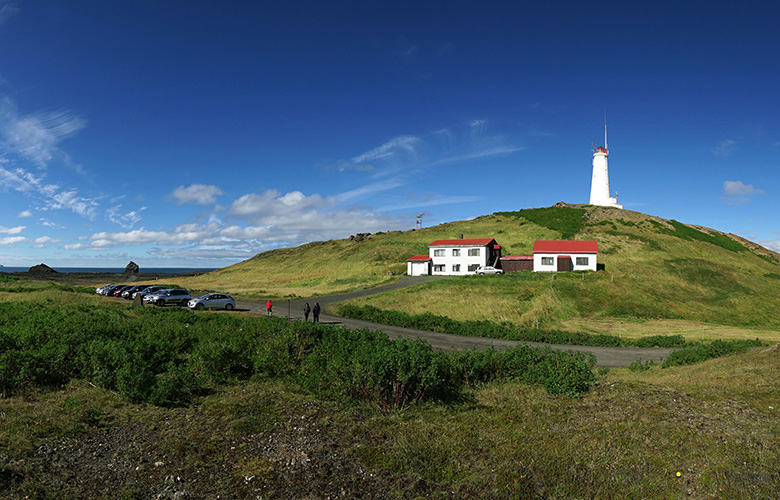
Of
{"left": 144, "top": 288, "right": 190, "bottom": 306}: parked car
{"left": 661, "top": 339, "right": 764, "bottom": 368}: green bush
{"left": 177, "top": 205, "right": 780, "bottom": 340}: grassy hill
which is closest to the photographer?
{"left": 661, "top": 339, "right": 764, "bottom": 368}: green bush

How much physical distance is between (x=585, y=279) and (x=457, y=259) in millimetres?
21788

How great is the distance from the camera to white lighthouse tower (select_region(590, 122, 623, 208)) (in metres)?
118

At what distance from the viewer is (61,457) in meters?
8.10

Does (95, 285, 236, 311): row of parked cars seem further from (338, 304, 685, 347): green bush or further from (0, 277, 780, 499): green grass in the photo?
(0, 277, 780, 499): green grass

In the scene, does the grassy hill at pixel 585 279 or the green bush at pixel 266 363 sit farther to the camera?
the grassy hill at pixel 585 279

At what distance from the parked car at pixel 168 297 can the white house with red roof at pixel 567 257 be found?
5172 centimetres

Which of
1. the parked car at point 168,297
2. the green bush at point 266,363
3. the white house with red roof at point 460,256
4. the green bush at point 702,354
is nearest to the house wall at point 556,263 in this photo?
the white house with red roof at point 460,256

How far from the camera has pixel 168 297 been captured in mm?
42750

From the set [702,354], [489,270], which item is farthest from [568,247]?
[702,354]

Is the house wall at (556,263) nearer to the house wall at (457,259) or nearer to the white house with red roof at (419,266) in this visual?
the house wall at (457,259)

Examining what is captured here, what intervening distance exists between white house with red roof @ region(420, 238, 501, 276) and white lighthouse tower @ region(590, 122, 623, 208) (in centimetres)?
6405

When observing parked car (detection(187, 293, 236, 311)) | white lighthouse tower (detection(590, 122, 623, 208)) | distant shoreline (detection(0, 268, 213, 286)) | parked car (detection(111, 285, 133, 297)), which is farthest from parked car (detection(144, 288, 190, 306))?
white lighthouse tower (detection(590, 122, 623, 208))

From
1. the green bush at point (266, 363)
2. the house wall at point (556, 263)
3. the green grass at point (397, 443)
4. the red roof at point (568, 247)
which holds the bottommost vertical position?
the green grass at point (397, 443)

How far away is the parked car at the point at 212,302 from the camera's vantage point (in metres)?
39.9
